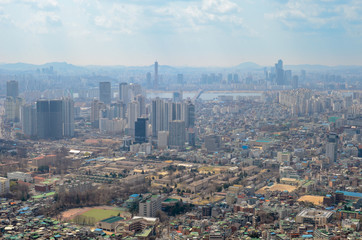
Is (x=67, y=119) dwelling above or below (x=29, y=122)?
above

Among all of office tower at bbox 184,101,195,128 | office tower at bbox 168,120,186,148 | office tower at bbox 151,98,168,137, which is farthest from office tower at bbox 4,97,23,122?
office tower at bbox 168,120,186,148

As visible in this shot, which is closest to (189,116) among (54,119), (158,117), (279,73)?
(158,117)

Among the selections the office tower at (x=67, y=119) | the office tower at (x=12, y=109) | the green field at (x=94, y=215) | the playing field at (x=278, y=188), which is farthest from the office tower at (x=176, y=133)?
the office tower at (x=12, y=109)

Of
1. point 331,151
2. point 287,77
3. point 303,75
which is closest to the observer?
point 331,151

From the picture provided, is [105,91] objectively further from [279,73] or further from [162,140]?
[279,73]

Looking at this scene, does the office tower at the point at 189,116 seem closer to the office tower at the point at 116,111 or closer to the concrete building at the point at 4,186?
the office tower at the point at 116,111

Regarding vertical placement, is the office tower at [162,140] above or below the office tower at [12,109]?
below
